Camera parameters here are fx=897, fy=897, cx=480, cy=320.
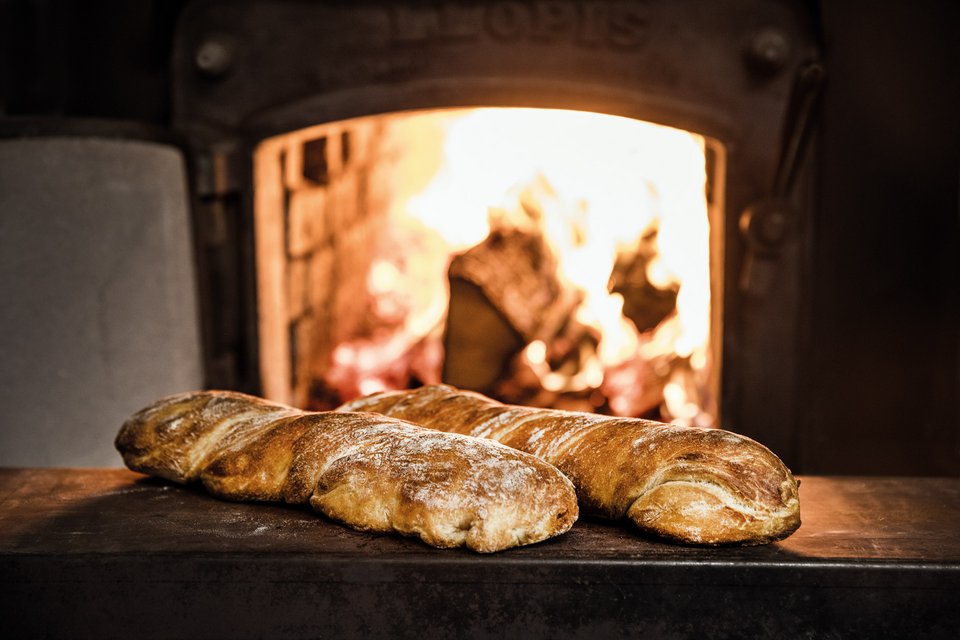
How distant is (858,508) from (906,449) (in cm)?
167

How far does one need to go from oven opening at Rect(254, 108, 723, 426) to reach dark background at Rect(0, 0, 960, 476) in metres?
0.41

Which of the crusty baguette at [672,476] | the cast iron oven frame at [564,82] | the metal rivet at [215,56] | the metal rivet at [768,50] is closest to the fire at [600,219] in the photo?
the cast iron oven frame at [564,82]

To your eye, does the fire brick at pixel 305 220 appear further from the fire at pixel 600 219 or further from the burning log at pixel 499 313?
the burning log at pixel 499 313

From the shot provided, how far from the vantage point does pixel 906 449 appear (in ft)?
10.1

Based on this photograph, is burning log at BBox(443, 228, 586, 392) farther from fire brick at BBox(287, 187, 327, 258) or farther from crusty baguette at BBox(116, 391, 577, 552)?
crusty baguette at BBox(116, 391, 577, 552)

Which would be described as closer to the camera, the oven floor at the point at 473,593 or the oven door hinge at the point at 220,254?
the oven floor at the point at 473,593

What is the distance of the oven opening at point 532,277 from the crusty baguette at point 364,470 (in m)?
1.36

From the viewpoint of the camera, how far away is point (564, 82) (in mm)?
2943

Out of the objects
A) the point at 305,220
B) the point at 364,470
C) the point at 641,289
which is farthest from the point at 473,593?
the point at 305,220

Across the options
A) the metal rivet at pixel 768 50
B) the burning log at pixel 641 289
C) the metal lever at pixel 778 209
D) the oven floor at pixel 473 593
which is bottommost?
the oven floor at pixel 473 593

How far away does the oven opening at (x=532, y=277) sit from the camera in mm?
3348

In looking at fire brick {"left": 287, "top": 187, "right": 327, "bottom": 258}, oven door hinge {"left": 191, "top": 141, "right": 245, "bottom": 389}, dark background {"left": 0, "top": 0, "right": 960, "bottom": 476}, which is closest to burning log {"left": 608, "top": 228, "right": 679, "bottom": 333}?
dark background {"left": 0, "top": 0, "right": 960, "bottom": 476}

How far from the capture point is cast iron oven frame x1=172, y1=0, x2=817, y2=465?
2945 mm

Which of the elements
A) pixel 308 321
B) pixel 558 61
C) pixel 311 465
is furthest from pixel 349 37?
pixel 311 465
